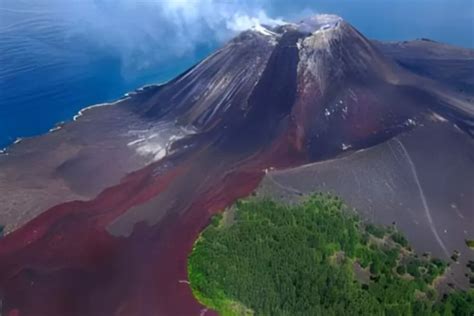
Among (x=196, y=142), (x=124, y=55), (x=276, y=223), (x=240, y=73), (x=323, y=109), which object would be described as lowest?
(x=276, y=223)

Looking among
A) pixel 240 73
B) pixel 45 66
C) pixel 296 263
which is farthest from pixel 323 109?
pixel 45 66

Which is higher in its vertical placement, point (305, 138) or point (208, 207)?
point (305, 138)

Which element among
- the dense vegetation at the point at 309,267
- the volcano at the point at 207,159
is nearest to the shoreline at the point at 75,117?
the volcano at the point at 207,159

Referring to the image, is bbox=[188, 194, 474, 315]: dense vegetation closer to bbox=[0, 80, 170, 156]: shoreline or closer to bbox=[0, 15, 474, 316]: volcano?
bbox=[0, 15, 474, 316]: volcano

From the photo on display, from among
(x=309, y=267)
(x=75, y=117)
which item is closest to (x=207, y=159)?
(x=309, y=267)

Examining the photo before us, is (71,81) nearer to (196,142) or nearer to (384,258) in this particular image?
(196,142)

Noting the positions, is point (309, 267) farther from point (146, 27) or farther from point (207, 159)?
point (146, 27)
